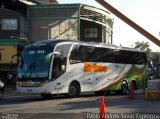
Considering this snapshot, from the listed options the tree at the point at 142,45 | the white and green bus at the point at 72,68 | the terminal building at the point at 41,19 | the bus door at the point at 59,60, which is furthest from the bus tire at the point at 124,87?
the tree at the point at 142,45

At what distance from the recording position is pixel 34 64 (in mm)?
25000

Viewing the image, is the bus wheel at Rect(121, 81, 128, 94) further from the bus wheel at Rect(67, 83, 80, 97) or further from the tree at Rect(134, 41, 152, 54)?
the tree at Rect(134, 41, 152, 54)

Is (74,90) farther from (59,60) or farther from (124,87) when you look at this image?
(124,87)

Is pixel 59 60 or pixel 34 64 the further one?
pixel 59 60

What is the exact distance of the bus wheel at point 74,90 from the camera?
1033 inches

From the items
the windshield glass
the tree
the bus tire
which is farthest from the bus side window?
the tree

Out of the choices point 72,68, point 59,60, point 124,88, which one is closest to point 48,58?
point 59,60

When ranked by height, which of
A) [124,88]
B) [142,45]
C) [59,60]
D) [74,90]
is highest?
[142,45]

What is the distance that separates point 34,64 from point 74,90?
3079 mm

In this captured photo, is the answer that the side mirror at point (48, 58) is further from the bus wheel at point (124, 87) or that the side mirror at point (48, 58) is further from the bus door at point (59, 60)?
the bus wheel at point (124, 87)

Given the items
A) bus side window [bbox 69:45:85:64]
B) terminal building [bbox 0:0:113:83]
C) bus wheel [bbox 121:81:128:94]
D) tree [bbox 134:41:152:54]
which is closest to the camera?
bus side window [bbox 69:45:85:64]

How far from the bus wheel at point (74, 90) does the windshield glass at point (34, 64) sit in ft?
7.90

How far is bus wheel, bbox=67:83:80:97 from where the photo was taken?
2625 cm

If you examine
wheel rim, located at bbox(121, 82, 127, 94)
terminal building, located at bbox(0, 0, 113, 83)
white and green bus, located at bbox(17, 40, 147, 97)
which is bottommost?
wheel rim, located at bbox(121, 82, 127, 94)
